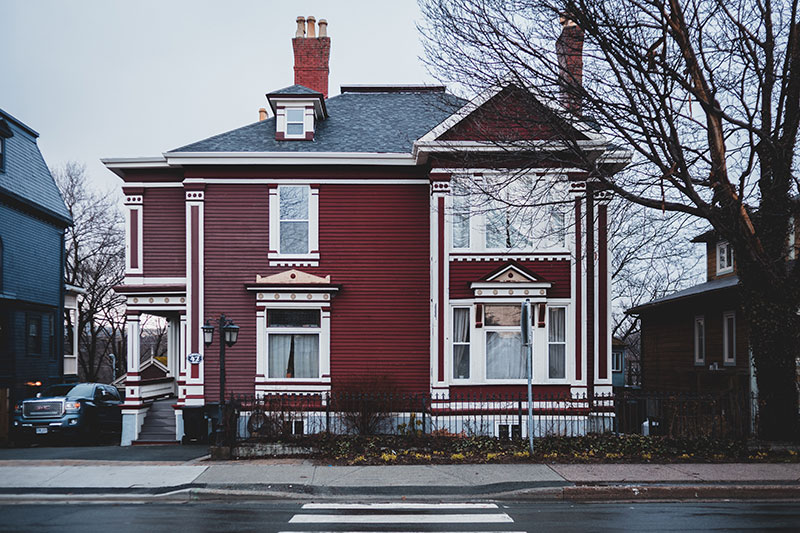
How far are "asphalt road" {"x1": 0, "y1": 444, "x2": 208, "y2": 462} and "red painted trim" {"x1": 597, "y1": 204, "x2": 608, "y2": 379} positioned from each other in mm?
10295

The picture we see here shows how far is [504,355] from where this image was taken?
1928 cm

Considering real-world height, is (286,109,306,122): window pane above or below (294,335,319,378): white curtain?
above

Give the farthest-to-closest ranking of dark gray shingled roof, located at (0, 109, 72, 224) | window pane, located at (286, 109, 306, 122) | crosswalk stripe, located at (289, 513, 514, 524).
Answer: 1. dark gray shingled roof, located at (0, 109, 72, 224)
2. window pane, located at (286, 109, 306, 122)
3. crosswalk stripe, located at (289, 513, 514, 524)

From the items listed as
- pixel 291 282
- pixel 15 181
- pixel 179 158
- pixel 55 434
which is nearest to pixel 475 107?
pixel 291 282

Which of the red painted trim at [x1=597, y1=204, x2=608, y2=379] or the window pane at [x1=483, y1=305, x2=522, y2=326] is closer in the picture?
the window pane at [x1=483, y1=305, x2=522, y2=326]

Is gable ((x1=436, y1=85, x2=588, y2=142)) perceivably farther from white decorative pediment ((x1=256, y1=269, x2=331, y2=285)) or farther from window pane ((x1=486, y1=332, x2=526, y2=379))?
window pane ((x1=486, y1=332, x2=526, y2=379))

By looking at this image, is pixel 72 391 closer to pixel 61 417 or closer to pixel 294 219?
pixel 61 417

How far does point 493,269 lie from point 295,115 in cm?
725

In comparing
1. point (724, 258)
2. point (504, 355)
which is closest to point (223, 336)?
point (504, 355)

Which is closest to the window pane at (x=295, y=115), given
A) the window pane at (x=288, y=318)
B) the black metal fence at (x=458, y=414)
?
the window pane at (x=288, y=318)

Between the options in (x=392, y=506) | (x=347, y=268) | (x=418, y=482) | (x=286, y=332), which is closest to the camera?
(x=392, y=506)

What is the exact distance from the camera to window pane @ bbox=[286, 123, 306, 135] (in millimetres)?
21031

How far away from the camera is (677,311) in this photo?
97.3 ft

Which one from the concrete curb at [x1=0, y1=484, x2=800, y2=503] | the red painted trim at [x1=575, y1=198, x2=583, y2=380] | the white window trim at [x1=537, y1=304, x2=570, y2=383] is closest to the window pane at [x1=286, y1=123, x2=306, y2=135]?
the red painted trim at [x1=575, y1=198, x2=583, y2=380]
